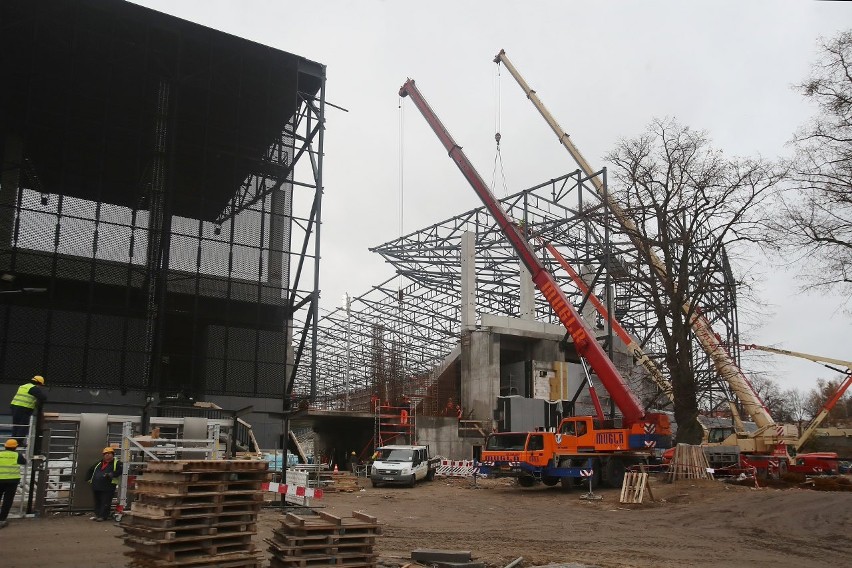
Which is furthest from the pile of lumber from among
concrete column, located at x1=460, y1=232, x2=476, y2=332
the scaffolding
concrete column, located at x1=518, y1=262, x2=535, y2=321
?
concrete column, located at x1=518, y1=262, x2=535, y2=321

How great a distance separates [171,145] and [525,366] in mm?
25686

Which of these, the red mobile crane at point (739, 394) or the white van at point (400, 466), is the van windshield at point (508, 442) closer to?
the white van at point (400, 466)

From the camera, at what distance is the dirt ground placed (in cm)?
1253

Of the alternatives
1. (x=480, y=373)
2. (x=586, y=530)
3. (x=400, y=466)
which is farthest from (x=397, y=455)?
(x=586, y=530)

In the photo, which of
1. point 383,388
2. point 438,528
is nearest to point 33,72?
point 438,528

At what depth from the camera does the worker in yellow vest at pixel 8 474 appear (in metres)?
14.2

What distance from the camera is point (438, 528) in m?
17.5

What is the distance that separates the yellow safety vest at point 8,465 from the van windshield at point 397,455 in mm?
19786

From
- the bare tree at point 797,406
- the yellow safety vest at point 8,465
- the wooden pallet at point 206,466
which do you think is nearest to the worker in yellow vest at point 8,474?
the yellow safety vest at point 8,465

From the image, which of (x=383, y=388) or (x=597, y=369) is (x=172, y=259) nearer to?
(x=597, y=369)

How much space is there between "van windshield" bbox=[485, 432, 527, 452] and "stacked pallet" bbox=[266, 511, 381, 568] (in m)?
18.8

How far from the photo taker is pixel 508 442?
29.1 meters

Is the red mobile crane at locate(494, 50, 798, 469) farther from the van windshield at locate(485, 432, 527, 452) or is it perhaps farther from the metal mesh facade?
the metal mesh facade

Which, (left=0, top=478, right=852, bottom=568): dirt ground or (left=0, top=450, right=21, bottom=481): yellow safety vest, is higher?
(left=0, top=450, right=21, bottom=481): yellow safety vest
